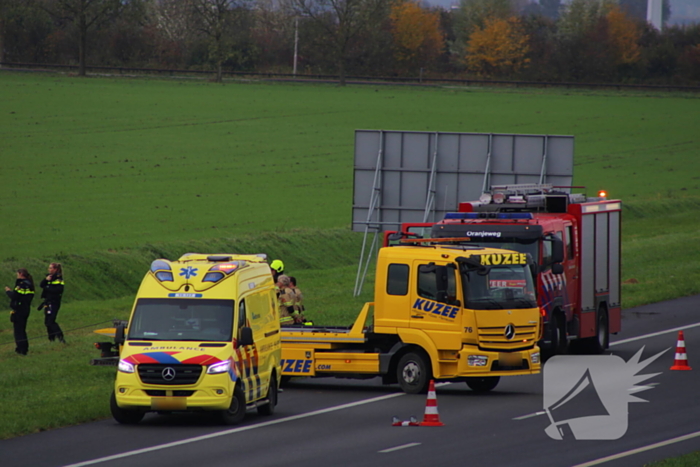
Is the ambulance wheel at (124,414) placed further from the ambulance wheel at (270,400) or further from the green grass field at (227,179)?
the ambulance wheel at (270,400)

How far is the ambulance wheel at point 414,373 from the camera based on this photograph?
18.1 meters

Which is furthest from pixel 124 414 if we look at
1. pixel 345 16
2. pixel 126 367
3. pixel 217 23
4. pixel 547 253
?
pixel 345 16

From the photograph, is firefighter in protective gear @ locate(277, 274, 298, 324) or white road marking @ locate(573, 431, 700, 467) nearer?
white road marking @ locate(573, 431, 700, 467)

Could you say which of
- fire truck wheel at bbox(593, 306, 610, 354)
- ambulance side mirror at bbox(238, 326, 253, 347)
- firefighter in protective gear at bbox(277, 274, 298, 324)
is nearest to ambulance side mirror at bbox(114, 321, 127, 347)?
ambulance side mirror at bbox(238, 326, 253, 347)

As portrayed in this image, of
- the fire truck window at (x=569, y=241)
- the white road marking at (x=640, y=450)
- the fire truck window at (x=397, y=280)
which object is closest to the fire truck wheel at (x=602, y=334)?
the fire truck window at (x=569, y=241)

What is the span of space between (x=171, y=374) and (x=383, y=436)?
2928 millimetres

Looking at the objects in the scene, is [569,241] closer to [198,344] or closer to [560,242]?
[560,242]

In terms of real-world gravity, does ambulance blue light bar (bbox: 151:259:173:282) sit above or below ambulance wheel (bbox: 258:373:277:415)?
above

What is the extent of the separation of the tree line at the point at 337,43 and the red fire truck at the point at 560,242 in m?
71.8

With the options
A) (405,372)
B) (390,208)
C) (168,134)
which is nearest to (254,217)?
(390,208)

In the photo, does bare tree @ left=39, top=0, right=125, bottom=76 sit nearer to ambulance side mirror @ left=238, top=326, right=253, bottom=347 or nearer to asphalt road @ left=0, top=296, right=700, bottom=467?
asphalt road @ left=0, top=296, right=700, bottom=467

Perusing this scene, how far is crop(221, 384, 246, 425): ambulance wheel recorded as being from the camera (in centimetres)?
1541

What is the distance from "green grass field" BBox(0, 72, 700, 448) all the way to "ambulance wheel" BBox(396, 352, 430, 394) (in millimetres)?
4809

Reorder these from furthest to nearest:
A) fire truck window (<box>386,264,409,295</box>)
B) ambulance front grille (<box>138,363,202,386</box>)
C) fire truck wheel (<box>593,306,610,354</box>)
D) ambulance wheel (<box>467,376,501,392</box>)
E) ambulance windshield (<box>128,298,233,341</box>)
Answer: fire truck wheel (<box>593,306,610,354</box>)
ambulance wheel (<box>467,376,501,392</box>)
fire truck window (<box>386,264,409,295</box>)
ambulance windshield (<box>128,298,233,341</box>)
ambulance front grille (<box>138,363,202,386</box>)
